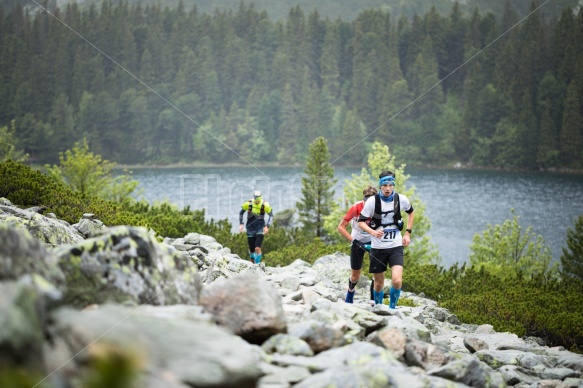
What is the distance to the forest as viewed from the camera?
152875 mm

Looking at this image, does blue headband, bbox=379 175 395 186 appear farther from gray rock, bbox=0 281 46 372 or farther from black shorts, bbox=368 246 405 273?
gray rock, bbox=0 281 46 372

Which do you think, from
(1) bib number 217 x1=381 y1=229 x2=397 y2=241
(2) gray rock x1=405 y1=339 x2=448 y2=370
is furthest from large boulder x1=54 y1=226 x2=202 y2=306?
(1) bib number 217 x1=381 y1=229 x2=397 y2=241

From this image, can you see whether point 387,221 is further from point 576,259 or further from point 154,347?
point 576,259

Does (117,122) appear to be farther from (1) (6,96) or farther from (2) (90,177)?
(2) (90,177)

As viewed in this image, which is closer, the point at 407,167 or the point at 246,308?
the point at 246,308

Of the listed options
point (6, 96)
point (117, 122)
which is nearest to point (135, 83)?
point (117, 122)

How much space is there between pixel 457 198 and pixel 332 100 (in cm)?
9549

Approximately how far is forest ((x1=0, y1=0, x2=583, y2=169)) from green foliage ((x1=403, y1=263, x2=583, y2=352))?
116766 millimetres

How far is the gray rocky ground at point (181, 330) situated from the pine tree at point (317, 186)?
40.9m

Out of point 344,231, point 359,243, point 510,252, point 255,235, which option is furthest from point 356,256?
point 510,252

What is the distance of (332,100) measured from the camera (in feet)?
592

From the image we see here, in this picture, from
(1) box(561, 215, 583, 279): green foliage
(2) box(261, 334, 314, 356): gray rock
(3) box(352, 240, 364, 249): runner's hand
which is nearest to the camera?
(2) box(261, 334, 314, 356): gray rock

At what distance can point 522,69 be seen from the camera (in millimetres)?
162625

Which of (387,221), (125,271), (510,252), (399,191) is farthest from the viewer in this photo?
(399,191)
